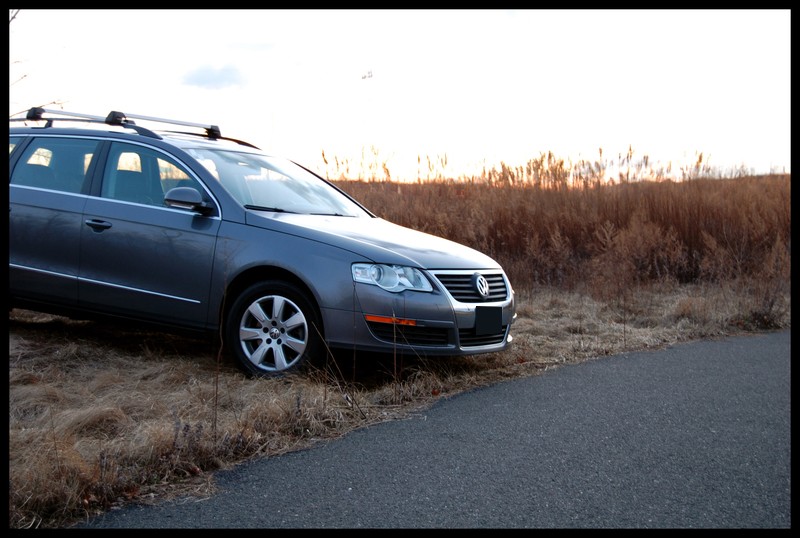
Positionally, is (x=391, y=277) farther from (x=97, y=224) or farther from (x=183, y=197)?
(x=97, y=224)

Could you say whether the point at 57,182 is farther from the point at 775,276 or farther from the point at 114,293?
the point at 775,276

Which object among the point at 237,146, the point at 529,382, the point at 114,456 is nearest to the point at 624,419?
the point at 529,382

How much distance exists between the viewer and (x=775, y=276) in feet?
37.3

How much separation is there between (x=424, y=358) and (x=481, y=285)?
0.71 metres

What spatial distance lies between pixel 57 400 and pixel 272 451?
176 centimetres

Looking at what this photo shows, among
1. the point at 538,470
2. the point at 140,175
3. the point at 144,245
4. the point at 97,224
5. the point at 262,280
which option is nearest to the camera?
the point at 538,470

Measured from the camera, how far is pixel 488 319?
6.27 m

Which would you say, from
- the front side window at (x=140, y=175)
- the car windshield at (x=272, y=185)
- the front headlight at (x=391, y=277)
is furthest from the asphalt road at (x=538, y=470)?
the front side window at (x=140, y=175)

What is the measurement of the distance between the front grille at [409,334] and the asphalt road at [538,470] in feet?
1.48

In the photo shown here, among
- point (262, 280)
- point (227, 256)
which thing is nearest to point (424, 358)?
point (262, 280)

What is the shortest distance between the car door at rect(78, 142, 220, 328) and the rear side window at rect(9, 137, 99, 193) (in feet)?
0.83

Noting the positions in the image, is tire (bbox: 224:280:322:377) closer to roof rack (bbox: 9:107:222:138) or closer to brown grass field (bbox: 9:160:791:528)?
brown grass field (bbox: 9:160:791:528)

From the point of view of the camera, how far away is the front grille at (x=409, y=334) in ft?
19.1

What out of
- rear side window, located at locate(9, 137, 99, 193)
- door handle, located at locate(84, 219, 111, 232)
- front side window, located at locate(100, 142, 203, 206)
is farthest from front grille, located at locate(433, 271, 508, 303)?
rear side window, located at locate(9, 137, 99, 193)
